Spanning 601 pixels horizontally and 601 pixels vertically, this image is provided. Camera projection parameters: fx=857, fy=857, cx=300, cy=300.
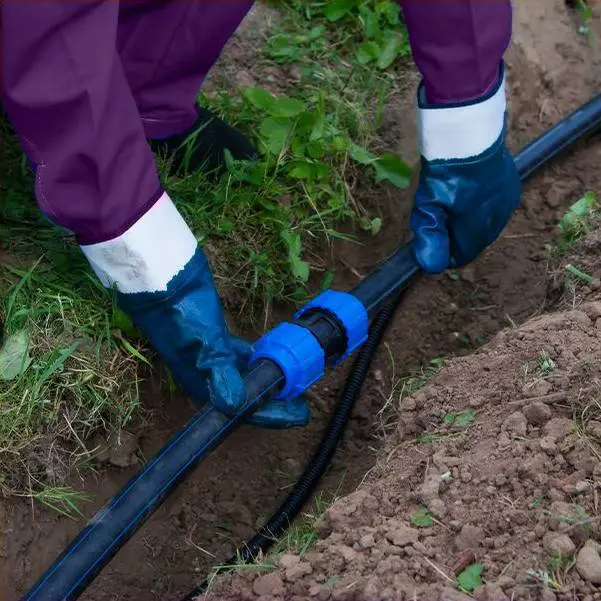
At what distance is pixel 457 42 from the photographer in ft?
5.52

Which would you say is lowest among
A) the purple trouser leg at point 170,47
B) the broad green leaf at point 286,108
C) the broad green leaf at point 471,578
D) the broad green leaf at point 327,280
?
the broad green leaf at point 327,280

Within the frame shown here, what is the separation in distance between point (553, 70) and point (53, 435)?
72.9 inches

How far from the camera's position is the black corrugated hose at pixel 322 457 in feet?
5.86

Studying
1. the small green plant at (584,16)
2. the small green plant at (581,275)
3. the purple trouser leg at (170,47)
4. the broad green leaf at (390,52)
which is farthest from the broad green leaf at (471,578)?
the small green plant at (584,16)

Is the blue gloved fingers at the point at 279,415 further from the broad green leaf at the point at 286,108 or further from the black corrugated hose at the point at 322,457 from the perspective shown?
the broad green leaf at the point at 286,108

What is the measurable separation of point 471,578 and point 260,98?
1339 millimetres

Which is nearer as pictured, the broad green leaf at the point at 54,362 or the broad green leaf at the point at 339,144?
the broad green leaf at the point at 54,362

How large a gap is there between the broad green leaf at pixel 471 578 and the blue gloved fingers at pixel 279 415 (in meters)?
0.60

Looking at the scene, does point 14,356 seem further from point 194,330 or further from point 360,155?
point 360,155

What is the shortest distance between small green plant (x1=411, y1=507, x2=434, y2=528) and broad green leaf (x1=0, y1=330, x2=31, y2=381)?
83 cm

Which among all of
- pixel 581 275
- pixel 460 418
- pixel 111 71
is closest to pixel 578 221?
pixel 581 275

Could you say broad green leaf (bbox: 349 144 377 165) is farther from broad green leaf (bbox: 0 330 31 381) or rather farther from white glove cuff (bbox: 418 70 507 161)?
broad green leaf (bbox: 0 330 31 381)

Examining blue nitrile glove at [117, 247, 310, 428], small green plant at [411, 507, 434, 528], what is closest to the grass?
blue nitrile glove at [117, 247, 310, 428]

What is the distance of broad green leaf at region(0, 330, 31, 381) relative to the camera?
5.58 feet
